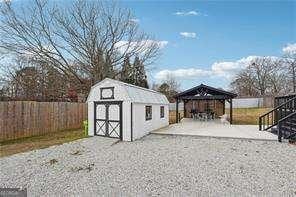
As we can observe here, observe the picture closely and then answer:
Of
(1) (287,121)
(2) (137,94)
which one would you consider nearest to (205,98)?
(1) (287,121)

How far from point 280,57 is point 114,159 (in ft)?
112

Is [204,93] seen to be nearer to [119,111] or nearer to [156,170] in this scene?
[119,111]

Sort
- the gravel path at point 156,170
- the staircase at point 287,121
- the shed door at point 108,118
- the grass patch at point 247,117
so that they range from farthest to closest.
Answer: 1. the grass patch at point 247,117
2. the shed door at point 108,118
3. the staircase at point 287,121
4. the gravel path at point 156,170

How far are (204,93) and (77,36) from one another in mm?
11128

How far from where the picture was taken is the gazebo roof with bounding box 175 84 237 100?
762 inches

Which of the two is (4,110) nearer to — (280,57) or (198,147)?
(198,147)

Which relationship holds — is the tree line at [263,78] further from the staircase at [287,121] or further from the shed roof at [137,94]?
the shed roof at [137,94]

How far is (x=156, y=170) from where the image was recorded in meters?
6.47

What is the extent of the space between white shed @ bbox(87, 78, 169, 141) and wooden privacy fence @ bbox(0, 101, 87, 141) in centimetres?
282

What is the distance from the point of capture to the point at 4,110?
1146 cm

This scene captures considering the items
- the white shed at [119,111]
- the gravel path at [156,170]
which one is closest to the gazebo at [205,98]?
the white shed at [119,111]

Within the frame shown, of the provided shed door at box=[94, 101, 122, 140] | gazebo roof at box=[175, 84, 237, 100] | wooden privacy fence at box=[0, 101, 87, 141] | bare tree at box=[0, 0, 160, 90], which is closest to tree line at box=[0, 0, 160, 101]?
bare tree at box=[0, 0, 160, 90]

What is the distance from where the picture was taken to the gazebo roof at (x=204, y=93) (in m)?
19.4

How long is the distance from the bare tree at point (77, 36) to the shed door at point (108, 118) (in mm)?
8954
